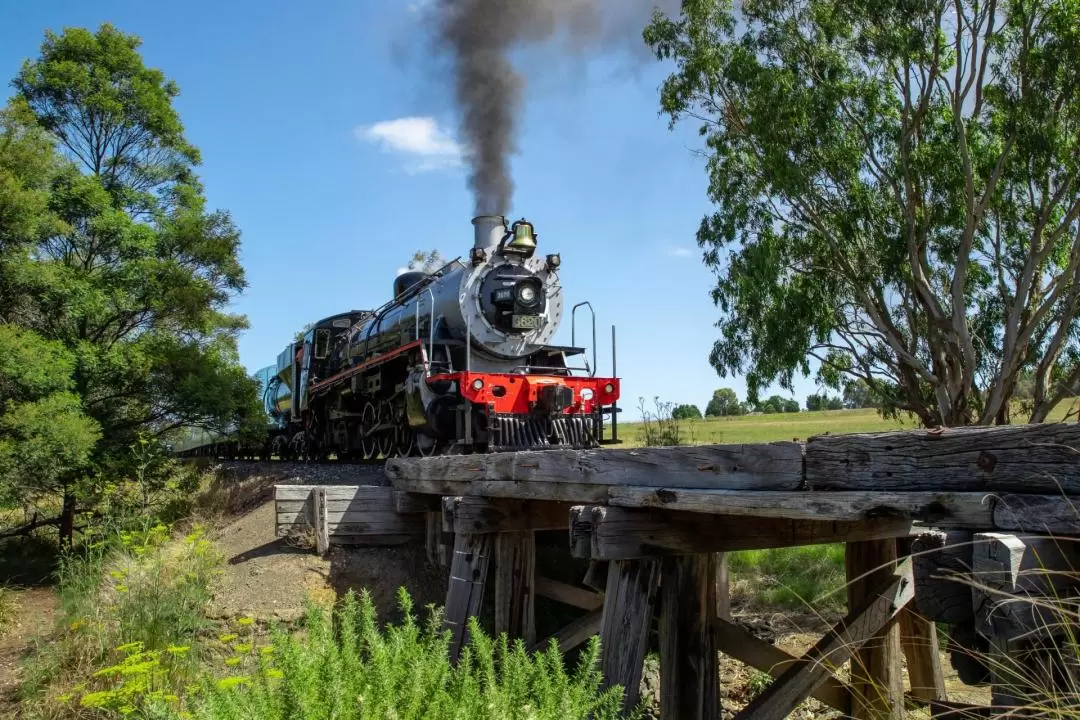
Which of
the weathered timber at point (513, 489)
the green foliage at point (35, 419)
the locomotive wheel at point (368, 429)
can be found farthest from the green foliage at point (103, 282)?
the weathered timber at point (513, 489)

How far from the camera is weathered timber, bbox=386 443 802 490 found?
11.9 feet

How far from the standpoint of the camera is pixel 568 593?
7754 millimetres

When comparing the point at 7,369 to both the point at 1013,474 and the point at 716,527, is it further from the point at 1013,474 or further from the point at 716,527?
the point at 1013,474

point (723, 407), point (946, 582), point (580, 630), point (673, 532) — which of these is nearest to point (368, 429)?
point (580, 630)

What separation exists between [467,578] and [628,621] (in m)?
2.22

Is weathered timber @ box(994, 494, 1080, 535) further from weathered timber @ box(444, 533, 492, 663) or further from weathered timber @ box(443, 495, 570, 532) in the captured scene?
weathered timber @ box(444, 533, 492, 663)

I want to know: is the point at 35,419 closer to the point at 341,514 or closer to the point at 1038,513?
the point at 341,514

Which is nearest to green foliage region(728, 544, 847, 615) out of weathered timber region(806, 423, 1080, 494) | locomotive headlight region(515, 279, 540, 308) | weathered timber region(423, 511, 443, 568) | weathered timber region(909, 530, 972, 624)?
weathered timber region(423, 511, 443, 568)

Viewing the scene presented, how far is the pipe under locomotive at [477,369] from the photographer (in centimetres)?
1007

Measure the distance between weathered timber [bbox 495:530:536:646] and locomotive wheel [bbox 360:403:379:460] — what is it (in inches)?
220

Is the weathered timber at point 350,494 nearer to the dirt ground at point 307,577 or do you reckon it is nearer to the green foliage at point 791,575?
the dirt ground at point 307,577

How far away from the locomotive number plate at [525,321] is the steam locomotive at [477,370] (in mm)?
15

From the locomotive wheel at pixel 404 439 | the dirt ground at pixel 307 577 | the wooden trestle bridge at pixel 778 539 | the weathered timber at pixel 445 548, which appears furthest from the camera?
the locomotive wheel at pixel 404 439

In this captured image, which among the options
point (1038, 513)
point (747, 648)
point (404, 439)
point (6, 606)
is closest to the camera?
point (1038, 513)
